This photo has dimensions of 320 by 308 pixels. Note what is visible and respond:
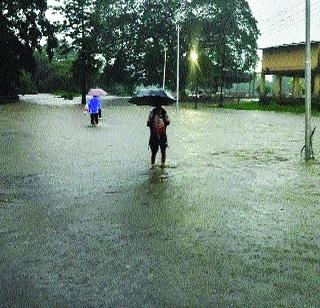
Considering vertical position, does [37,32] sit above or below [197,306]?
above

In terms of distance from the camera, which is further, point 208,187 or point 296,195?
point 208,187

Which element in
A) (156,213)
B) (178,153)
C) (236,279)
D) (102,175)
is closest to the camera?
(236,279)

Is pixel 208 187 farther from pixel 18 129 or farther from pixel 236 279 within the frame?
pixel 18 129

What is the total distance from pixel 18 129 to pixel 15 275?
19001 mm

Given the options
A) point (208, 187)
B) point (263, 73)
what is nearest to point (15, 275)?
point (208, 187)

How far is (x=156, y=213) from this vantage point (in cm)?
809

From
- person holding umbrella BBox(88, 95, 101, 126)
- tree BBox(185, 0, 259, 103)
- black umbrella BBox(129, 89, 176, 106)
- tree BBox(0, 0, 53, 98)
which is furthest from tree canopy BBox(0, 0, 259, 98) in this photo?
black umbrella BBox(129, 89, 176, 106)

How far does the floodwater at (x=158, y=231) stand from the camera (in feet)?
16.0

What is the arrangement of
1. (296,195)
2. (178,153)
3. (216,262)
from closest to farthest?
(216,262) → (296,195) → (178,153)

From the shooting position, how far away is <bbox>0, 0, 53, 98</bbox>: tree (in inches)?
1917

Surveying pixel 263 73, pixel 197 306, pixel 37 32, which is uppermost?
pixel 37 32

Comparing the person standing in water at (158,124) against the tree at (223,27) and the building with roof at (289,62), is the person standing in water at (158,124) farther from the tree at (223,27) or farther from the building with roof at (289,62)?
the tree at (223,27)

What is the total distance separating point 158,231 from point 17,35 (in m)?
49.1

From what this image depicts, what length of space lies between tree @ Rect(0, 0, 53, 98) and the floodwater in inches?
1455
